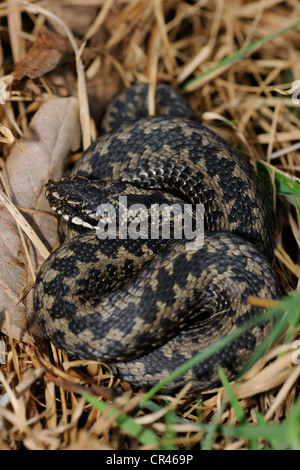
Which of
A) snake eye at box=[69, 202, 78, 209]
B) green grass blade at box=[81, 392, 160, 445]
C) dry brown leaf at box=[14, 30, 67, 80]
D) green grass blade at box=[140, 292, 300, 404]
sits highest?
dry brown leaf at box=[14, 30, 67, 80]

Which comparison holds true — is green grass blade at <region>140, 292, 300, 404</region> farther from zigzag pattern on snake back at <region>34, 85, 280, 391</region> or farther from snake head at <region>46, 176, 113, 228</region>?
snake head at <region>46, 176, 113, 228</region>

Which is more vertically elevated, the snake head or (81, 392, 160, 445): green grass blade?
the snake head

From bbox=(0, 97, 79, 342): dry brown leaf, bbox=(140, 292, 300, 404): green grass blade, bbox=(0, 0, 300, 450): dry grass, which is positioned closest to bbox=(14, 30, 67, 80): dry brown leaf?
bbox=(0, 0, 300, 450): dry grass

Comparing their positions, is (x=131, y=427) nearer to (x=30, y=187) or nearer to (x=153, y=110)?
(x=30, y=187)

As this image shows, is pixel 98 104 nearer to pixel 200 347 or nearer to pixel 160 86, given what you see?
pixel 160 86

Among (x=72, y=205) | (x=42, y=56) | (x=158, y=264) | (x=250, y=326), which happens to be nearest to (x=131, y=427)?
(x=250, y=326)

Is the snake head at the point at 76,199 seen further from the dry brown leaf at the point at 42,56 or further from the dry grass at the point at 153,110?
the dry brown leaf at the point at 42,56

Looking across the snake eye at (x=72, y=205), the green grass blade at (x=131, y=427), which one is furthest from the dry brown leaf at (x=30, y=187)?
the green grass blade at (x=131, y=427)
